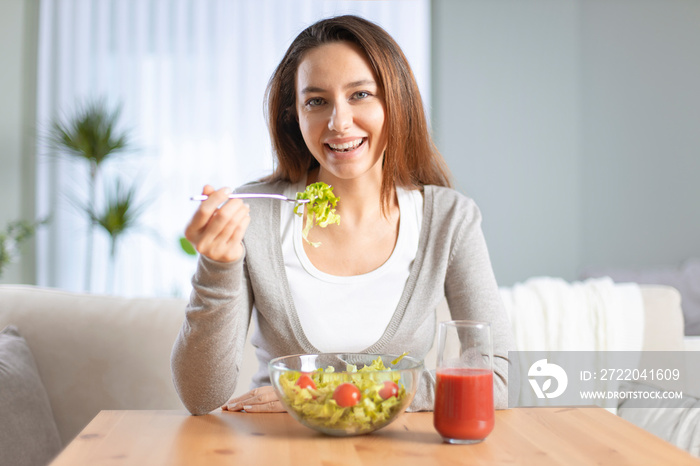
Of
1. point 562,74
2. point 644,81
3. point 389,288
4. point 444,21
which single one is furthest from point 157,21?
point 389,288

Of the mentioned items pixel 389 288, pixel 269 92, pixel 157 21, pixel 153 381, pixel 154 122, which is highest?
pixel 157 21

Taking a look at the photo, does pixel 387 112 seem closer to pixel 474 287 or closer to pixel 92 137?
pixel 474 287

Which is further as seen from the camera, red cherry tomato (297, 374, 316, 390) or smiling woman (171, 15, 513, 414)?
smiling woman (171, 15, 513, 414)

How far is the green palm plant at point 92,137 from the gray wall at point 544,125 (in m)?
0.45

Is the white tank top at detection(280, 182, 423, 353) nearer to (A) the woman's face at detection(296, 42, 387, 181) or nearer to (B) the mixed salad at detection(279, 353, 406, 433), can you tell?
(A) the woman's face at detection(296, 42, 387, 181)

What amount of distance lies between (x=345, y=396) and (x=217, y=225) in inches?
12.9

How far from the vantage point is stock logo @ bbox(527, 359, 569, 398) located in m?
1.93

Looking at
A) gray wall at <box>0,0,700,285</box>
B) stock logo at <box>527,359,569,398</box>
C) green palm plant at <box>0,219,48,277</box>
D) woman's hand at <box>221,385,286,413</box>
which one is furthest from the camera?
gray wall at <box>0,0,700,285</box>

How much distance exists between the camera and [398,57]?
5.13 feet

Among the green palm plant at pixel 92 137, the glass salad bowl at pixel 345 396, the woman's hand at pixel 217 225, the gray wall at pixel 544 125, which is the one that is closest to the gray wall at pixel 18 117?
the gray wall at pixel 544 125

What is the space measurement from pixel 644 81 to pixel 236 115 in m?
2.84

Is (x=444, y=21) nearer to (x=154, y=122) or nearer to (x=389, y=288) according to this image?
(x=154, y=122)

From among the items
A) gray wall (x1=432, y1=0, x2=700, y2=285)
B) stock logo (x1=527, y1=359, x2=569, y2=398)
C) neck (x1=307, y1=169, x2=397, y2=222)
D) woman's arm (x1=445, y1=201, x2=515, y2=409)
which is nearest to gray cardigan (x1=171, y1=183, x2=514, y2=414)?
woman's arm (x1=445, y1=201, x2=515, y2=409)

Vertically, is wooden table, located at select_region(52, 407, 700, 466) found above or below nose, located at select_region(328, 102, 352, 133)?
below
